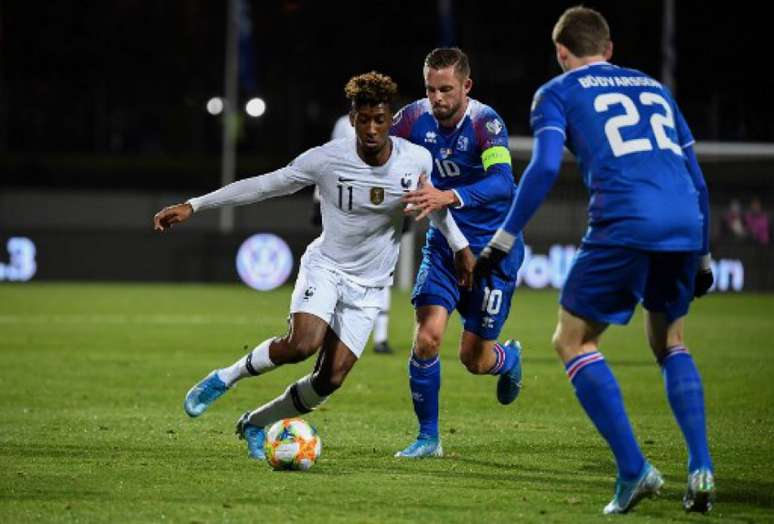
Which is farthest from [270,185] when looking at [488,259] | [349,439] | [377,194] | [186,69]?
[186,69]

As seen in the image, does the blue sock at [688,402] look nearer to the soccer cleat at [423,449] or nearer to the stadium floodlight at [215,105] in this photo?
the soccer cleat at [423,449]

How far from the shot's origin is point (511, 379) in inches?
379

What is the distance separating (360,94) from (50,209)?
3109cm

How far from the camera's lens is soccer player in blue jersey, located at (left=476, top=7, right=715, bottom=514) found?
20.9ft

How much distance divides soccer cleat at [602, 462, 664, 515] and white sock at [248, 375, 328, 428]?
2.24 m

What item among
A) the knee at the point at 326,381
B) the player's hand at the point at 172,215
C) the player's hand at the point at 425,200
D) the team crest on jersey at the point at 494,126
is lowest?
the knee at the point at 326,381

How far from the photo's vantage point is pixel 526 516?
638 centimetres

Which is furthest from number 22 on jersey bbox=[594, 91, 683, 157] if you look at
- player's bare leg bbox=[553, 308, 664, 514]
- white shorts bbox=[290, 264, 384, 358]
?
white shorts bbox=[290, 264, 384, 358]

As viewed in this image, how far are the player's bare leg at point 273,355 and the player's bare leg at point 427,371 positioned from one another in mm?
749

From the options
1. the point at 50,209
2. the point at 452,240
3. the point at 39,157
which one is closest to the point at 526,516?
the point at 452,240

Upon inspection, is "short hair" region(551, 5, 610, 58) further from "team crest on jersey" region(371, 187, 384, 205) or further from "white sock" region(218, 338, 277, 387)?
"white sock" region(218, 338, 277, 387)

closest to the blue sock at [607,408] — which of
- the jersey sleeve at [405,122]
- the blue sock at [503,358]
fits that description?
the jersey sleeve at [405,122]

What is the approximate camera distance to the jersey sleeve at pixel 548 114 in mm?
6426

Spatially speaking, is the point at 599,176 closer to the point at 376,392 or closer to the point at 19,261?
the point at 376,392
